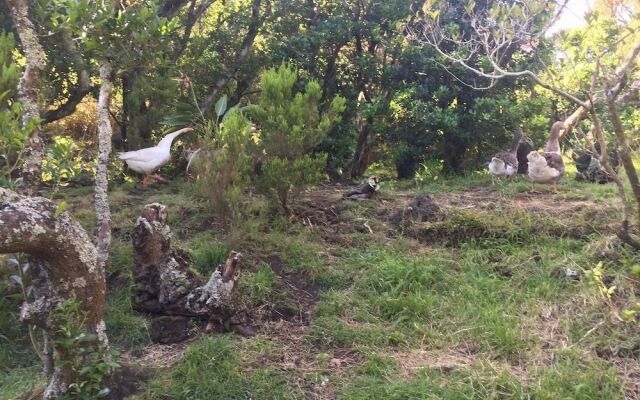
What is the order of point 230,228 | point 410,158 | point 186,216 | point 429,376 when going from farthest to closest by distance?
point 410,158
point 186,216
point 230,228
point 429,376

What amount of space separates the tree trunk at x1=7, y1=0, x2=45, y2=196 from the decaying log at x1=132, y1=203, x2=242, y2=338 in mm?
771

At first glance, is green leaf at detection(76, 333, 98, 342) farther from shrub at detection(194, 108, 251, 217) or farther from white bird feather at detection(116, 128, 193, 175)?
white bird feather at detection(116, 128, 193, 175)

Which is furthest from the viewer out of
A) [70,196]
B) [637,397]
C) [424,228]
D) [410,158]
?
[410,158]

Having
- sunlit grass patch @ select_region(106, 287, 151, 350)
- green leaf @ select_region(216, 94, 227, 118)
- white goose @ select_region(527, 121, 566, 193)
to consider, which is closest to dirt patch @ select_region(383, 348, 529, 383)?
sunlit grass patch @ select_region(106, 287, 151, 350)

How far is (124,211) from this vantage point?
5586 millimetres

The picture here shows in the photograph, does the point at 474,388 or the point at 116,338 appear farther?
the point at 116,338

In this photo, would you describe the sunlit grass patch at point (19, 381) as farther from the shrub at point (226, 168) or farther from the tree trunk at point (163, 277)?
the shrub at point (226, 168)

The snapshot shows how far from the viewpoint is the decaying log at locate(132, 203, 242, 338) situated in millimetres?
3598

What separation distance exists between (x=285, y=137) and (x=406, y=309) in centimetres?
198

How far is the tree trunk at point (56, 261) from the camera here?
2.39 meters

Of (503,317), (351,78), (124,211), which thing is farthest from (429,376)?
(351,78)

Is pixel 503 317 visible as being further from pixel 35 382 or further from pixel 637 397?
pixel 35 382

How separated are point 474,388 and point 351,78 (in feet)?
19.0

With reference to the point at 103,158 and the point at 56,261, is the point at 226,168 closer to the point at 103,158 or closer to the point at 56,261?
the point at 103,158
